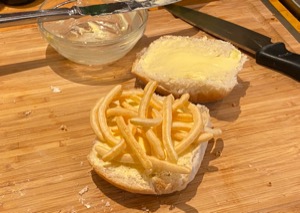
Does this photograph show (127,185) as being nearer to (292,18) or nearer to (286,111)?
(286,111)

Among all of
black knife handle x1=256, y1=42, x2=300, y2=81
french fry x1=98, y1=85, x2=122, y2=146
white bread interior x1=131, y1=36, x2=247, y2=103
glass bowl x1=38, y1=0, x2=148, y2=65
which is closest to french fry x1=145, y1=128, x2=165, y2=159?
french fry x1=98, y1=85, x2=122, y2=146

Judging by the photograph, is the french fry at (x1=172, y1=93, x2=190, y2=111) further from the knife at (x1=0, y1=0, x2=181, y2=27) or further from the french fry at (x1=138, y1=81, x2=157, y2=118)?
the knife at (x1=0, y1=0, x2=181, y2=27)

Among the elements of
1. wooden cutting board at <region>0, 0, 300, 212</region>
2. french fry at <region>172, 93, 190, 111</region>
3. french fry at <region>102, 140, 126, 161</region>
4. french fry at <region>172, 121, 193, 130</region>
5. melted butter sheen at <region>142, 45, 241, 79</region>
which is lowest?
wooden cutting board at <region>0, 0, 300, 212</region>

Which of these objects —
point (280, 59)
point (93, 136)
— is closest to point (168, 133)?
point (93, 136)

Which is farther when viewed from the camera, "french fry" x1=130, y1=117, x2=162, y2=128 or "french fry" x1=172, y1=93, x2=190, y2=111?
"french fry" x1=172, y1=93, x2=190, y2=111

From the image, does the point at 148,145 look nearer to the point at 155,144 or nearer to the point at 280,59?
the point at 155,144

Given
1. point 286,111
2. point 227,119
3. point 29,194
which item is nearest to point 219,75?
point 227,119

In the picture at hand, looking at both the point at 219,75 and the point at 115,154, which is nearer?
the point at 115,154
